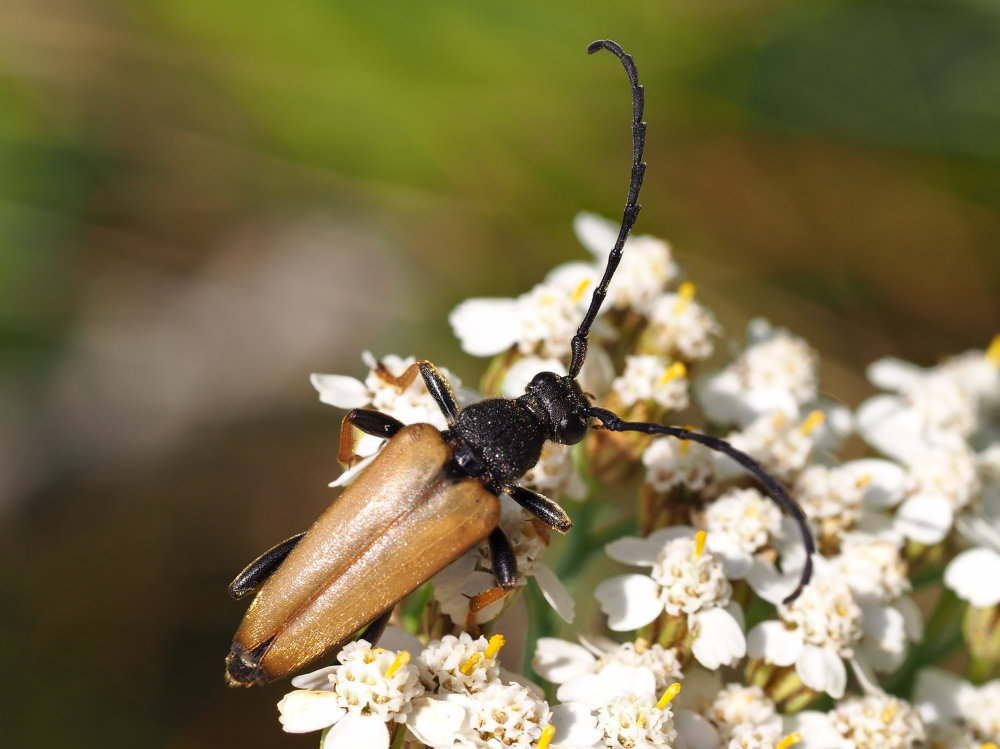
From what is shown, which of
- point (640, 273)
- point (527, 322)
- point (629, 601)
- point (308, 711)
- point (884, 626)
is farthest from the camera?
point (640, 273)

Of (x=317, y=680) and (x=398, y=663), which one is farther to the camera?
(x=317, y=680)

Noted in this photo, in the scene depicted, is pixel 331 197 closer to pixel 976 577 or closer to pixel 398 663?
pixel 976 577

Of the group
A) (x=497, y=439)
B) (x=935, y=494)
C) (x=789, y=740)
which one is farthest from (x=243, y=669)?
(x=935, y=494)

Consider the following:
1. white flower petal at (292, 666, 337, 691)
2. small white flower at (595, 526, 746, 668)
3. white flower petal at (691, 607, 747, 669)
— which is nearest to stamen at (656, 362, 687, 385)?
small white flower at (595, 526, 746, 668)

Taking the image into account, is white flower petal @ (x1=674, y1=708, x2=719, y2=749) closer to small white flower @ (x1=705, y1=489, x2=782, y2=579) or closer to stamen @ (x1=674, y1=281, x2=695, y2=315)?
small white flower @ (x1=705, y1=489, x2=782, y2=579)

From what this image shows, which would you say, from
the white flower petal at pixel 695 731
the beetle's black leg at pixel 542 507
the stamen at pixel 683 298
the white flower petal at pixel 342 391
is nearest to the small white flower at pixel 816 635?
the white flower petal at pixel 695 731
